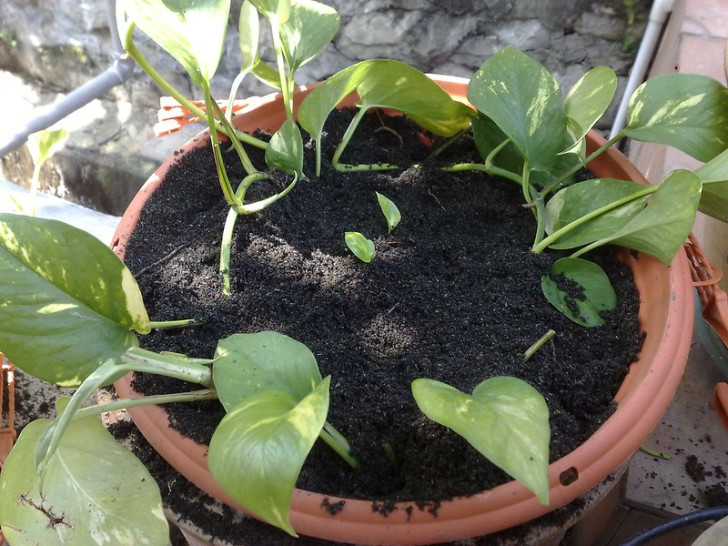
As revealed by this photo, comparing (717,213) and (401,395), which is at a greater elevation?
(717,213)

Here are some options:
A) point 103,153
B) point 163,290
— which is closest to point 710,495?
point 163,290

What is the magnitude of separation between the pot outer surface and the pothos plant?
0.03 meters

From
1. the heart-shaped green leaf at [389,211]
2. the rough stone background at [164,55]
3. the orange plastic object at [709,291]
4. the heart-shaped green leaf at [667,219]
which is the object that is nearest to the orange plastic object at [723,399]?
the orange plastic object at [709,291]

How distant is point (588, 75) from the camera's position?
2.45ft

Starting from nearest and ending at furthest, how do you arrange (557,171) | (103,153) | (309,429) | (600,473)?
(309,429) → (600,473) → (557,171) → (103,153)

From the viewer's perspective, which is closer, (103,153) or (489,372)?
(489,372)

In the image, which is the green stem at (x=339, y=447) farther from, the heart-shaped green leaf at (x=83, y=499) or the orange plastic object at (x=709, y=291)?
the orange plastic object at (x=709, y=291)

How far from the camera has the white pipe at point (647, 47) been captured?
1.18 metres

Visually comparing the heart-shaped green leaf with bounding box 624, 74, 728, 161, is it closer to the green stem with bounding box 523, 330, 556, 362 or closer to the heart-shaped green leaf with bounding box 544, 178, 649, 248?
the heart-shaped green leaf with bounding box 544, 178, 649, 248

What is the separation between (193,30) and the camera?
0.58 m

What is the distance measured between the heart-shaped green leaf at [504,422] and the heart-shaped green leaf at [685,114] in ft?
1.23

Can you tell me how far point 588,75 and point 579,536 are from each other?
0.54m

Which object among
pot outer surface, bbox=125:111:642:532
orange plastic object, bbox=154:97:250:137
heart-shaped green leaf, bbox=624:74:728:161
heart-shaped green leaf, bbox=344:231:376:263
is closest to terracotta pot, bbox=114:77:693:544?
pot outer surface, bbox=125:111:642:532

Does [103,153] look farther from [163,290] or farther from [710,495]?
[710,495]
